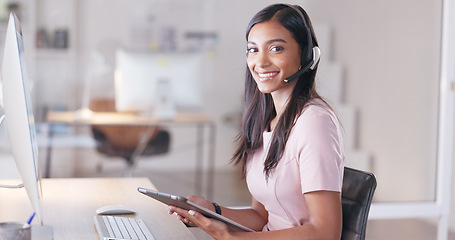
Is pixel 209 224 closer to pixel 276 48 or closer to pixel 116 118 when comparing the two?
pixel 276 48

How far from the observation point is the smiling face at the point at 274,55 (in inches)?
60.1

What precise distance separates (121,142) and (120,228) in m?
1.73

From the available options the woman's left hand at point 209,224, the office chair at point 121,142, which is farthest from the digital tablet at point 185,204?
the office chair at point 121,142

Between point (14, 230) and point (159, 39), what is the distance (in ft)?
6.85

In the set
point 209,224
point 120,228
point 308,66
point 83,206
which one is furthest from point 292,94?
point 83,206

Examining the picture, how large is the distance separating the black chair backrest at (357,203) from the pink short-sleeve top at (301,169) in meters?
0.11

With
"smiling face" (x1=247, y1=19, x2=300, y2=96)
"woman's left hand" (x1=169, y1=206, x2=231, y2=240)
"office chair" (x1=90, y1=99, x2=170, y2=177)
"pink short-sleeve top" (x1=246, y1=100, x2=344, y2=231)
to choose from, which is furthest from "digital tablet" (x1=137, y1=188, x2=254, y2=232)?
"office chair" (x1=90, y1=99, x2=170, y2=177)

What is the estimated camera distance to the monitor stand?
130 cm

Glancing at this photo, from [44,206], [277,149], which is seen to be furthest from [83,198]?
[277,149]

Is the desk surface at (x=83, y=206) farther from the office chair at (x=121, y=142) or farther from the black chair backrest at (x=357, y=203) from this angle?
the office chair at (x=121, y=142)

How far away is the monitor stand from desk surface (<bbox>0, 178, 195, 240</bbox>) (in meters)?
0.02

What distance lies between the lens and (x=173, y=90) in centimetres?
311

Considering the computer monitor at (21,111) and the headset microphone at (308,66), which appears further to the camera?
the headset microphone at (308,66)

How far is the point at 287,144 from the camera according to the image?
1481 mm
